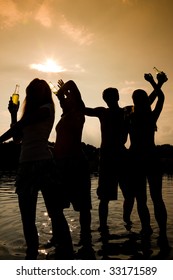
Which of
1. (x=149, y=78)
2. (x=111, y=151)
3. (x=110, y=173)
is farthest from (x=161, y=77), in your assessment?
(x=110, y=173)

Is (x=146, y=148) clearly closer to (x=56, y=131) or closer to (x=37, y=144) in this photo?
(x=56, y=131)

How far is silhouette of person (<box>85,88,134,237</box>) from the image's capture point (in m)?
5.42

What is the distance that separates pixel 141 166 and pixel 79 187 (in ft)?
3.43

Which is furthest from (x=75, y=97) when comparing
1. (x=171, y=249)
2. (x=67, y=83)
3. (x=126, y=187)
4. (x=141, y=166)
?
(x=171, y=249)

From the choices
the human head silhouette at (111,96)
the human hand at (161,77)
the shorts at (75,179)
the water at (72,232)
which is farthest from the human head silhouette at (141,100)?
the water at (72,232)

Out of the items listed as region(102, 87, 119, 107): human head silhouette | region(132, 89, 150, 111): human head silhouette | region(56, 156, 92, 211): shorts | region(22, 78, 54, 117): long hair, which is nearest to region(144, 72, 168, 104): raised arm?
region(132, 89, 150, 111): human head silhouette

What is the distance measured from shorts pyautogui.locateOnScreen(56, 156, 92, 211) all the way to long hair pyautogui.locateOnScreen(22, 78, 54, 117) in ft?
3.23

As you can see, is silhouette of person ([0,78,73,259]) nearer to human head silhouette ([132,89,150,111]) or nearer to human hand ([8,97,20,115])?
human hand ([8,97,20,115])

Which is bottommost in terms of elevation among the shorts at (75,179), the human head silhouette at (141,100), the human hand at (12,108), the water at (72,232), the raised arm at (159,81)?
the water at (72,232)

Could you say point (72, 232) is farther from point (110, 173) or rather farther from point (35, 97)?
point (35, 97)

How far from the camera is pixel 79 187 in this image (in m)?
4.47

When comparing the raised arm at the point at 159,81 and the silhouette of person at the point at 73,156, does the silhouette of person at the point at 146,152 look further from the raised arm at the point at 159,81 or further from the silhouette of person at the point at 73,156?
the silhouette of person at the point at 73,156

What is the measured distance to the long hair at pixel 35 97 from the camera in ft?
12.2

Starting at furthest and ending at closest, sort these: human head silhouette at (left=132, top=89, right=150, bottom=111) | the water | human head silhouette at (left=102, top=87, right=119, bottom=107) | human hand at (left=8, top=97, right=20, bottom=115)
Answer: human head silhouette at (left=102, top=87, right=119, bottom=107) < human head silhouette at (left=132, top=89, right=150, bottom=111) < the water < human hand at (left=8, top=97, right=20, bottom=115)
